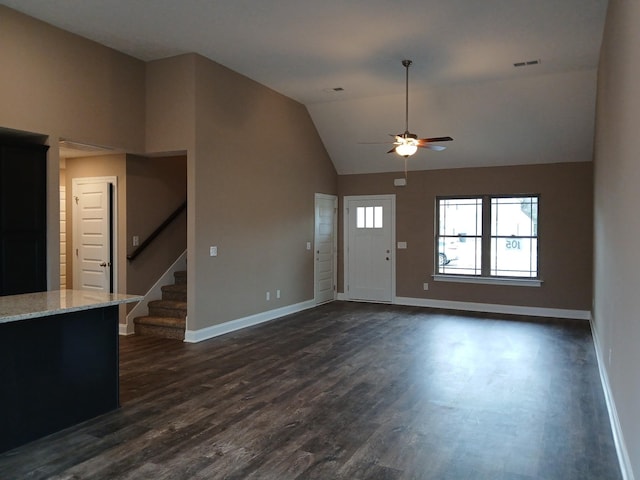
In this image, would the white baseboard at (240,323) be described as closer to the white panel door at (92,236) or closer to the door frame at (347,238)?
the door frame at (347,238)

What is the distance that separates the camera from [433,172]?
9.17 metres

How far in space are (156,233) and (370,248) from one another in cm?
434

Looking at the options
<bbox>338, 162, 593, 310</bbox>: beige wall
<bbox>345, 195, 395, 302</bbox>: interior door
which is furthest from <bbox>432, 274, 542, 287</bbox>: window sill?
<bbox>345, 195, 395, 302</bbox>: interior door

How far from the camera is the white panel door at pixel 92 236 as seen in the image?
22.2ft

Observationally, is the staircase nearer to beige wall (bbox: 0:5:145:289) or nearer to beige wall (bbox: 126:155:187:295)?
beige wall (bbox: 126:155:187:295)

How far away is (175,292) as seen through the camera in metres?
7.08

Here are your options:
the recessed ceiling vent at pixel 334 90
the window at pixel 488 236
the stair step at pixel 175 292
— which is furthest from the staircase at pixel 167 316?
the window at pixel 488 236

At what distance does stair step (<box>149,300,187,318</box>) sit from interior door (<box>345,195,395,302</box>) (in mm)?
4068

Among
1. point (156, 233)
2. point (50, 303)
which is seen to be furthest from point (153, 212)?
point (50, 303)

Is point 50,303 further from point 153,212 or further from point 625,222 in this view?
point 625,222

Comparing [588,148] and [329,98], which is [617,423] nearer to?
[588,148]

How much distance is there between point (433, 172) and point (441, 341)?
388 cm

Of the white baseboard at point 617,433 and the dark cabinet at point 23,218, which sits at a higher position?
the dark cabinet at point 23,218

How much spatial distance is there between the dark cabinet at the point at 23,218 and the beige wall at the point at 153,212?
1.57 meters
